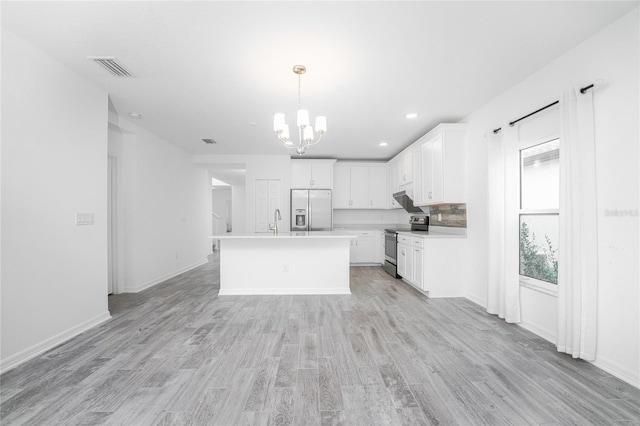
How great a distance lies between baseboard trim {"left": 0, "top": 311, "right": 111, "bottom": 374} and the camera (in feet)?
7.12

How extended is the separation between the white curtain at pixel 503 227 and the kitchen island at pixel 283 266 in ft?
6.38

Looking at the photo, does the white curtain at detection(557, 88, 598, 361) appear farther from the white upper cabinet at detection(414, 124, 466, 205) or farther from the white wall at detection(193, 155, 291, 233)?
the white wall at detection(193, 155, 291, 233)

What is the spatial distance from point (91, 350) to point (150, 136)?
3.54m

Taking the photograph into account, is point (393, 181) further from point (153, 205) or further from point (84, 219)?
point (84, 219)

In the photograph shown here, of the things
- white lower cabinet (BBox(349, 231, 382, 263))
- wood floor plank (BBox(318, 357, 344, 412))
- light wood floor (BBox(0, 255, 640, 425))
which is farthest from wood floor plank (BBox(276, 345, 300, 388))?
white lower cabinet (BBox(349, 231, 382, 263))

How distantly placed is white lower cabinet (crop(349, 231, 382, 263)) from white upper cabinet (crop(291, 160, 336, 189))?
148 cm

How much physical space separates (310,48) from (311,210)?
4243mm

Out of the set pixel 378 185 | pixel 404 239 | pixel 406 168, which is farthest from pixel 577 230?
pixel 378 185

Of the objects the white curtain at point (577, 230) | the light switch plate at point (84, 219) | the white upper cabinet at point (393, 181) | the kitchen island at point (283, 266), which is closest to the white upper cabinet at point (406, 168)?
the white upper cabinet at point (393, 181)

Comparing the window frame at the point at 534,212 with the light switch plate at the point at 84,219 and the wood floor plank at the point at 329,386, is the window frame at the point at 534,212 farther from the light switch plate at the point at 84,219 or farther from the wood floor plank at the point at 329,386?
the light switch plate at the point at 84,219

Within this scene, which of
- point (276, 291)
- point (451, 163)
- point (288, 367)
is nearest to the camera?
point (288, 367)

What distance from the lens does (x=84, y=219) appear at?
292 centimetres

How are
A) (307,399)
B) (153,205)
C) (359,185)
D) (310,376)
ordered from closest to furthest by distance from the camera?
(307,399) < (310,376) < (153,205) < (359,185)

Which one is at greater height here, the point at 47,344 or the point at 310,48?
the point at 310,48
